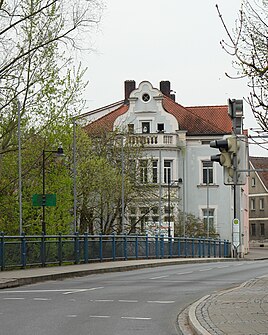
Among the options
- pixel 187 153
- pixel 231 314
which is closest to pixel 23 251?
pixel 231 314

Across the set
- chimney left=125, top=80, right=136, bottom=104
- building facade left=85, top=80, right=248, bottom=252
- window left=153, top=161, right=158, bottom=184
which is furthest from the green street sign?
chimney left=125, top=80, right=136, bottom=104

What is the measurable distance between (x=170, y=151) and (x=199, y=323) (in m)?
57.7

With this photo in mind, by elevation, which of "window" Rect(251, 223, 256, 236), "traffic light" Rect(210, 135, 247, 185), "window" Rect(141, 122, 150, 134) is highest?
"window" Rect(141, 122, 150, 134)

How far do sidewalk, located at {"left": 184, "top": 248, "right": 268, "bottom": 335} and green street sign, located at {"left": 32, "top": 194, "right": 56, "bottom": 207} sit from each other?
15.7m

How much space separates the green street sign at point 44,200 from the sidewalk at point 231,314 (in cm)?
1568

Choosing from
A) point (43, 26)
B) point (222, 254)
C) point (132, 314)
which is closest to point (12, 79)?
→ point (43, 26)

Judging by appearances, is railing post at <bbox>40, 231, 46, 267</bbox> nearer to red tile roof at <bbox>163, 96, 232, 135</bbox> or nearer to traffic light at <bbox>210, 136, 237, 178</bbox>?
traffic light at <bbox>210, 136, 237, 178</bbox>

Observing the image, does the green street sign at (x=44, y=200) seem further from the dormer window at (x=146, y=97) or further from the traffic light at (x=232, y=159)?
the dormer window at (x=146, y=97)

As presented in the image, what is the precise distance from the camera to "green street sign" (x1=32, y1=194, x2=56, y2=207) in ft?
115

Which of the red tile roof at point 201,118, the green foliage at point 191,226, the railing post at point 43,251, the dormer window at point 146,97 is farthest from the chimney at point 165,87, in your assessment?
the railing post at point 43,251

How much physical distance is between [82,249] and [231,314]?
847 inches

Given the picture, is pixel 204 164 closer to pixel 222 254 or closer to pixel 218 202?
pixel 218 202

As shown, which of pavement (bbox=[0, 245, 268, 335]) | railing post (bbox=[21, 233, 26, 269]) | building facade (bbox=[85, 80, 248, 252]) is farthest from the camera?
building facade (bbox=[85, 80, 248, 252])

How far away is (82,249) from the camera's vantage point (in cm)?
3625
